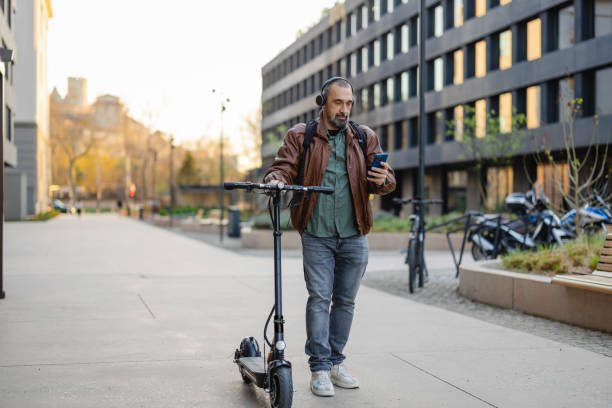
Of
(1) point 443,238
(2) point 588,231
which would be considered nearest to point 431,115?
(1) point 443,238

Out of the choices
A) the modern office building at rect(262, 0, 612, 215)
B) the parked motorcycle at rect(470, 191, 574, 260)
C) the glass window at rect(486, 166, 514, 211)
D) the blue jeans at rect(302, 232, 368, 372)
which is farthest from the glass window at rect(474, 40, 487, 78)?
the blue jeans at rect(302, 232, 368, 372)

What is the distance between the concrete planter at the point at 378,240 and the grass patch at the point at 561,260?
1152 centimetres

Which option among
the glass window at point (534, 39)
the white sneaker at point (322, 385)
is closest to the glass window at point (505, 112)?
the glass window at point (534, 39)

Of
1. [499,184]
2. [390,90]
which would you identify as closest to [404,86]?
[390,90]

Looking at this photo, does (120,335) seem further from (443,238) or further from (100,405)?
(443,238)

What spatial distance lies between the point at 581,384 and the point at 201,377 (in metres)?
2.56

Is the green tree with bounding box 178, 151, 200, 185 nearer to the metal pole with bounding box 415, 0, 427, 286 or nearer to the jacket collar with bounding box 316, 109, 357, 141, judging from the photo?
the metal pole with bounding box 415, 0, 427, 286

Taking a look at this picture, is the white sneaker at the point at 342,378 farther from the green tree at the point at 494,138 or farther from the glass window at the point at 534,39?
the glass window at the point at 534,39

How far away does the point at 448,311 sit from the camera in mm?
8594

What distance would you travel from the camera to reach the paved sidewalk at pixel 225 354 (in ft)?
15.4

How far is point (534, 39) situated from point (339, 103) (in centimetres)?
3368

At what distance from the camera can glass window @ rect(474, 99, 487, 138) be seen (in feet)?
126

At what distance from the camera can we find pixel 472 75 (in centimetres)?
4116

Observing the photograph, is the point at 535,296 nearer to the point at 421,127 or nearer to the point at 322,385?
the point at 421,127
